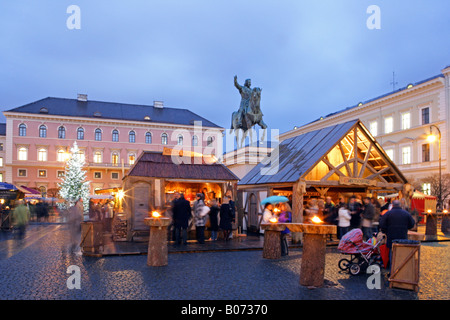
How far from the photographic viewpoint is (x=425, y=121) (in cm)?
4438

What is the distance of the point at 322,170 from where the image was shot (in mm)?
16828

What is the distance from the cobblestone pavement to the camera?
23.6 feet

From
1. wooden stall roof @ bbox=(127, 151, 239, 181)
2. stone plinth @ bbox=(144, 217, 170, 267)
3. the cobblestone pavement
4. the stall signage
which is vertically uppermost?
wooden stall roof @ bbox=(127, 151, 239, 181)

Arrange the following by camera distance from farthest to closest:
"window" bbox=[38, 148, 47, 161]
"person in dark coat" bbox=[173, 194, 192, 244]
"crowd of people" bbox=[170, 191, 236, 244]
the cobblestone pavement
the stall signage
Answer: "window" bbox=[38, 148, 47, 161], the stall signage, "crowd of people" bbox=[170, 191, 236, 244], "person in dark coat" bbox=[173, 194, 192, 244], the cobblestone pavement

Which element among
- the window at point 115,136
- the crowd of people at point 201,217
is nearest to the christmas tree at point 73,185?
the window at point 115,136

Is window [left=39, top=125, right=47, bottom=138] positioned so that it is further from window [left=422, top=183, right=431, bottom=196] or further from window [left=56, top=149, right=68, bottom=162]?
window [left=422, top=183, right=431, bottom=196]

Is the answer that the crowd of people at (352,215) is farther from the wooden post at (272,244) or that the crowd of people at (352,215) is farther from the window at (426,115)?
the window at (426,115)

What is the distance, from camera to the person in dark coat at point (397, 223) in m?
9.13

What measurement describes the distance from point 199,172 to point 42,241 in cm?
670

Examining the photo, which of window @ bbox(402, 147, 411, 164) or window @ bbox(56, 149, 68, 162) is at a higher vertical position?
window @ bbox(56, 149, 68, 162)

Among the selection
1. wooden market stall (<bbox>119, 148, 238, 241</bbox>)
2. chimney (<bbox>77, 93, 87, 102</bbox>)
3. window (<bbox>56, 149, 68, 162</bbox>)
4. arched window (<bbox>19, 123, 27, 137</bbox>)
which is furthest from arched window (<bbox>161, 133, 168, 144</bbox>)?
wooden market stall (<bbox>119, 148, 238, 241</bbox>)

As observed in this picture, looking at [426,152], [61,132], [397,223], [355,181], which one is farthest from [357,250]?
[61,132]

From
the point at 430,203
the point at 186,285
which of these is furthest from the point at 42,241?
the point at 430,203

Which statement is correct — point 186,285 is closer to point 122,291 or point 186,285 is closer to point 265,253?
point 122,291
